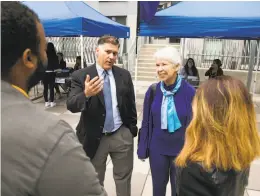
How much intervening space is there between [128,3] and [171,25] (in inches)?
417

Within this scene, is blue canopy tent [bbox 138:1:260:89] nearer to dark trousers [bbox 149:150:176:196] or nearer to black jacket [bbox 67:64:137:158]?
black jacket [bbox 67:64:137:158]

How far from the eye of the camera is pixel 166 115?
2.21 metres

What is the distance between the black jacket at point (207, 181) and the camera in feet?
3.72

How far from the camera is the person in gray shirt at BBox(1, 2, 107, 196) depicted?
72 cm

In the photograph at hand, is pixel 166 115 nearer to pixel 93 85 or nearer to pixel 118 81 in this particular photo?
pixel 118 81

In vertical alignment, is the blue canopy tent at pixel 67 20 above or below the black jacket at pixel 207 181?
above

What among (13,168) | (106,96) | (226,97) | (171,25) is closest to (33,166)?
(13,168)

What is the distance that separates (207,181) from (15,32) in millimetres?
967

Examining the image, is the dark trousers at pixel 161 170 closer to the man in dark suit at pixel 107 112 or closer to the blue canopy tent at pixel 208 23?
the man in dark suit at pixel 107 112

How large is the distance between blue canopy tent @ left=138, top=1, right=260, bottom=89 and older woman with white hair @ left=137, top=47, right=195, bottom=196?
8.70 feet

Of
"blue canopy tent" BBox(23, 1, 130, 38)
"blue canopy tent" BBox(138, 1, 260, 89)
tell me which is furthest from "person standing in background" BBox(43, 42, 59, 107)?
"blue canopy tent" BBox(138, 1, 260, 89)

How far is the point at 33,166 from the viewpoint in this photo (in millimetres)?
721

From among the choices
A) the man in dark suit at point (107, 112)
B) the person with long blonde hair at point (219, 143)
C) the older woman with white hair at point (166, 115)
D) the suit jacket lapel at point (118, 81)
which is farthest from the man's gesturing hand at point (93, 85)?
the person with long blonde hair at point (219, 143)

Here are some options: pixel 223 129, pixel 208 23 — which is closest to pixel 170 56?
pixel 223 129
